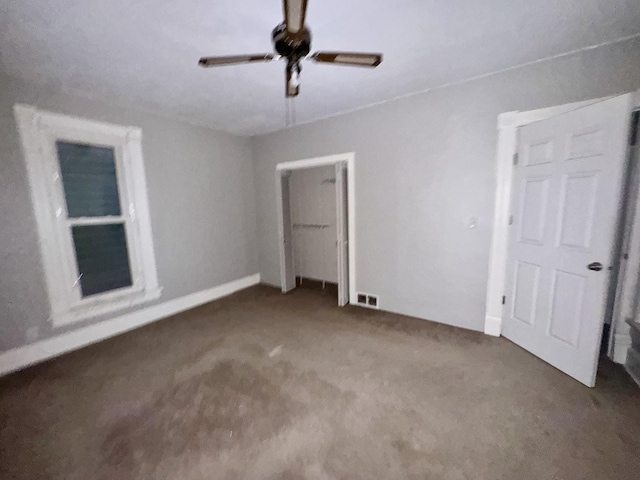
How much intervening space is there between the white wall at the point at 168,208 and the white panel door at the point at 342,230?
70.3 inches

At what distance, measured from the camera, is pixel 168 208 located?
3.41 m

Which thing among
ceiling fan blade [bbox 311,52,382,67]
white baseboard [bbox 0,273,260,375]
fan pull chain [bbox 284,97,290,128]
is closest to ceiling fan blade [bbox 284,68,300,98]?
ceiling fan blade [bbox 311,52,382,67]

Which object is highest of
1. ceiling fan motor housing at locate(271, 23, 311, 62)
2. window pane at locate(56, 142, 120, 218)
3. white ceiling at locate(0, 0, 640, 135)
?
white ceiling at locate(0, 0, 640, 135)

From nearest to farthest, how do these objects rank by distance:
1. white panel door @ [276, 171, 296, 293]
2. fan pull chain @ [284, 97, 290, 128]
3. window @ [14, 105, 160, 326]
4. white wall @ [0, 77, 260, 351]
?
white wall @ [0, 77, 260, 351] → window @ [14, 105, 160, 326] → fan pull chain @ [284, 97, 290, 128] → white panel door @ [276, 171, 296, 293]

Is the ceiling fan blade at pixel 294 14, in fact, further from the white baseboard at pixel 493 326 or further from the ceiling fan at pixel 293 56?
the white baseboard at pixel 493 326

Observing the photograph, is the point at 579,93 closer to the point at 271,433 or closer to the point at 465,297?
the point at 465,297

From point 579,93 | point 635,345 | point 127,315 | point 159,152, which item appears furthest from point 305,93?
point 635,345

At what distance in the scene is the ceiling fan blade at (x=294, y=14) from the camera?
109 cm

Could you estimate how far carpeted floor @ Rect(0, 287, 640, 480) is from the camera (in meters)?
1.45

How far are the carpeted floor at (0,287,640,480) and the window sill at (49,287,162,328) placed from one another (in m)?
0.35

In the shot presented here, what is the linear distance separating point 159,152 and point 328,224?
266 centimetres

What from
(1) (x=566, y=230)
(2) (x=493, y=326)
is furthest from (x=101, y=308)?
(1) (x=566, y=230)

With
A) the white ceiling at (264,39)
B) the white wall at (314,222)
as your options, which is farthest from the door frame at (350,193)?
the white ceiling at (264,39)

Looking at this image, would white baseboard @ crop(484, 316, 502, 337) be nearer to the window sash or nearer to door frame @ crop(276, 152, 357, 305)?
door frame @ crop(276, 152, 357, 305)
